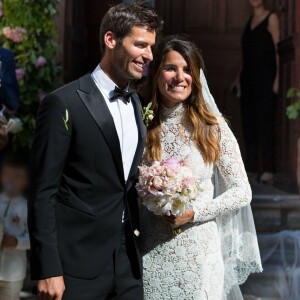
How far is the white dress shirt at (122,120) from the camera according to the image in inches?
109

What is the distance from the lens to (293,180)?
668 cm

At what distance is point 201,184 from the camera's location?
310 centimetres

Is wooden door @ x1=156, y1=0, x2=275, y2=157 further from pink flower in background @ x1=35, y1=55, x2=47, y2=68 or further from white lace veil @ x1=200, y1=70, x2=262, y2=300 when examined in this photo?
white lace veil @ x1=200, y1=70, x2=262, y2=300

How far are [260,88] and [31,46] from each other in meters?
2.44

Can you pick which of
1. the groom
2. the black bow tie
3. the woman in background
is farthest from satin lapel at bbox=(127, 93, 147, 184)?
the woman in background

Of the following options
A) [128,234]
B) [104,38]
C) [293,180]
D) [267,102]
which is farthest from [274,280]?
[104,38]

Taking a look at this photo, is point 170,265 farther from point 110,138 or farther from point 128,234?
point 110,138

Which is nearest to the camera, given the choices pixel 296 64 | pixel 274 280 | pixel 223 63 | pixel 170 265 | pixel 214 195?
pixel 170 265

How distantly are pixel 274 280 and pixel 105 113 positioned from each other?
3196mm

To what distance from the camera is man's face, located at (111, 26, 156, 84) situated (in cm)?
271

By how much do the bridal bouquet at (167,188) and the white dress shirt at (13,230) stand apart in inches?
70.8

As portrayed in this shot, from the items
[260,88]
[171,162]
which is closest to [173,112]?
[171,162]

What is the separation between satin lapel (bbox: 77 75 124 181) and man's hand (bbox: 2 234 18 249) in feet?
6.50

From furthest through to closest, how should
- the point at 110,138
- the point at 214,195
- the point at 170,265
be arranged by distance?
1. the point at 214,195
2. the point at 170,265
3. the point at 110,138
